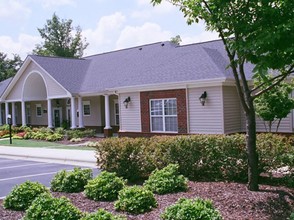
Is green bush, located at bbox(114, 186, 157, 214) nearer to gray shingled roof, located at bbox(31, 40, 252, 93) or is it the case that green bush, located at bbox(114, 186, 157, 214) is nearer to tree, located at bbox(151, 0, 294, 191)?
tree, located at bbox(151, 0, 294, 191)

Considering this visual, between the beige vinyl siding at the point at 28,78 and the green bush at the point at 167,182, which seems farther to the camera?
the beige vinyl siding at the point at 28,78

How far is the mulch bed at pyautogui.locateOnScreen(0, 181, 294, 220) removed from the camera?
6479 millimetres

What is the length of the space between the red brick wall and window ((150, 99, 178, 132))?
0.82 feet

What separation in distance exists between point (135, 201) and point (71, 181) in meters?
2.48

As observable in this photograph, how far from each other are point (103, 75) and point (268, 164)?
20983 mm

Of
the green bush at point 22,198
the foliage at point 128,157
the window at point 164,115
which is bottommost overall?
the green bush at point 22,198

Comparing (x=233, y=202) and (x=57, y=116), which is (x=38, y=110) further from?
(x=233, y=202)

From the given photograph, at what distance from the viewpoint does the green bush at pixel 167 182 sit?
795 cm

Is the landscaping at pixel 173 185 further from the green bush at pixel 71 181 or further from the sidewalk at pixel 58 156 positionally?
the sidewalk at pixel 58 156

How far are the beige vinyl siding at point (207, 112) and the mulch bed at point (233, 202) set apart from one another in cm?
961

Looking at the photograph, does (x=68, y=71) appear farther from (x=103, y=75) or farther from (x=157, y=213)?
(x=157, y=213)

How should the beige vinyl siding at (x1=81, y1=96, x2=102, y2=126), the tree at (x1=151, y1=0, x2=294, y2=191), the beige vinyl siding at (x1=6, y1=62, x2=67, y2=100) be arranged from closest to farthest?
the tree at (x1=151, y1=0, x2=294, y2=191), the beige vinyl siding at (x1=6, y1=62, x2=67, y2=100), the beige vinyl siding at (x1=81, y1=96, x2=102, y2=126)

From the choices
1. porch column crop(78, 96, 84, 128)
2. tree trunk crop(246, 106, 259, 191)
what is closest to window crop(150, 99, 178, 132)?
porch column crop(78, 96, 84, 128)

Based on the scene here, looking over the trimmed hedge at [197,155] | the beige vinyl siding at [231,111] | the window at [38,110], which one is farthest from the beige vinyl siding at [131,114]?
the window at [38,110]
